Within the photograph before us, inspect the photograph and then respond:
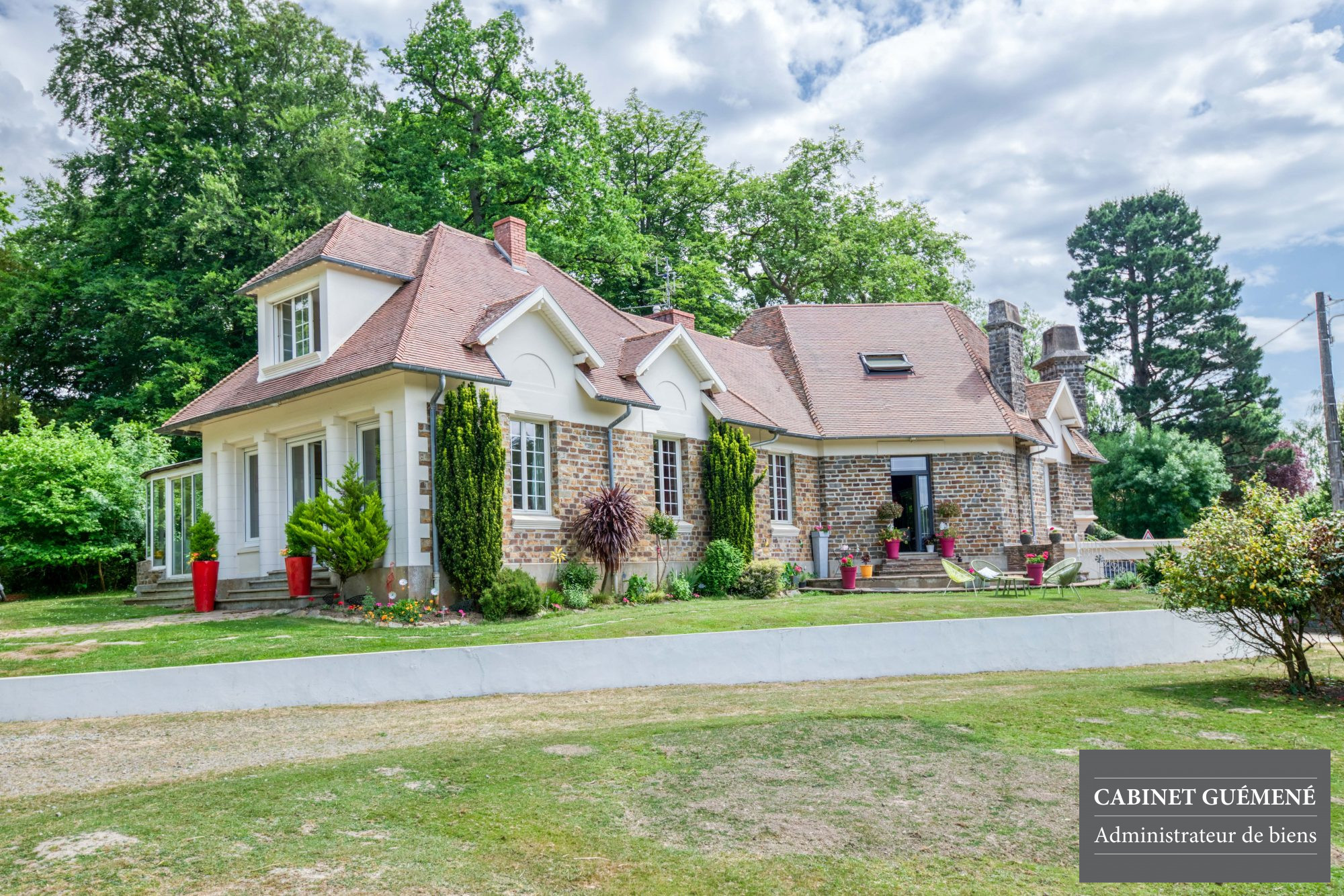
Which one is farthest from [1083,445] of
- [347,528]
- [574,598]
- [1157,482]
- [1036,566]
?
[347,528]

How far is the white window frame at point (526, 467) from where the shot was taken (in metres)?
17.1

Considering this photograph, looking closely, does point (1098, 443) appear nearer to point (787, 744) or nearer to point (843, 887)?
point (787, 744)

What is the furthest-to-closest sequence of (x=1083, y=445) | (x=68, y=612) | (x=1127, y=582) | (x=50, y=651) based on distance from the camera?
(x=1083, y=445) < (x=1127, y=582) < (x=68, y=612) < (x=50, y=651)

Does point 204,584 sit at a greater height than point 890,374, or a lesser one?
lesser

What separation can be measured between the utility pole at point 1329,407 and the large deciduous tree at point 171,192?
24.6 m

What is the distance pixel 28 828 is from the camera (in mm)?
5750

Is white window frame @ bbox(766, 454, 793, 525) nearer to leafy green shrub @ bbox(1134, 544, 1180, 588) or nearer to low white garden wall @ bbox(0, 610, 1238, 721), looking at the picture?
leafy green shrub @ bbox(1134, 544, 1180, 588)

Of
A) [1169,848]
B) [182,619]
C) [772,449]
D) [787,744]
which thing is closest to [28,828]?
[787,744]

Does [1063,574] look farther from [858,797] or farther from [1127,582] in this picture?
[858,797]

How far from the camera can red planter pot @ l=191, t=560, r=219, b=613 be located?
17.2 meters

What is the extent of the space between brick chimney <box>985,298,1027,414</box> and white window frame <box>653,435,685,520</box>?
9.93 m

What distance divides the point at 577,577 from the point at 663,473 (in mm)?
3998

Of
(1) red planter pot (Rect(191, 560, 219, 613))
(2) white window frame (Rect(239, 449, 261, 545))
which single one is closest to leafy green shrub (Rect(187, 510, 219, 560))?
(1) red planter pot (Rect(191, 560, 219, 613))

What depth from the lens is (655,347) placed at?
64.7 ft
